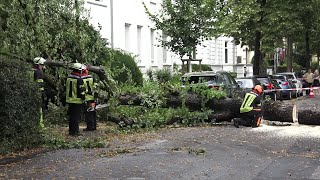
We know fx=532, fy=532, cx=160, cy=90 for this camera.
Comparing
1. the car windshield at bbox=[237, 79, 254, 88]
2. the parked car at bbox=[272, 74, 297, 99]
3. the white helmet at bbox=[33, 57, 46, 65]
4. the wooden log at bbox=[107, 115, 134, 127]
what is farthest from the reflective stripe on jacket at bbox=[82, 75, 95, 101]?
the parked car at bbox=[272, 74, 297, 99]

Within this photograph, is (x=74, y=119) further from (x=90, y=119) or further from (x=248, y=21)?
(x=248, y=21)

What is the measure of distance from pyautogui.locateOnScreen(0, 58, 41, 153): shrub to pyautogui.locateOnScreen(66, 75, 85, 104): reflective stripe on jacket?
160 centimetres

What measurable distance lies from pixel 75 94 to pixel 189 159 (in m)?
3.97

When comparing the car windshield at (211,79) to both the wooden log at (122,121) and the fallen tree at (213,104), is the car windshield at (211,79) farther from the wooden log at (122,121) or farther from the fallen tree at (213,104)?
the wooden log at (122,121)

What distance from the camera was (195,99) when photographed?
14.5 m

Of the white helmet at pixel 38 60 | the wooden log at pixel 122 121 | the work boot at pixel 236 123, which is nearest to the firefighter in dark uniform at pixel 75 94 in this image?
the white helmet at pixel 38 60

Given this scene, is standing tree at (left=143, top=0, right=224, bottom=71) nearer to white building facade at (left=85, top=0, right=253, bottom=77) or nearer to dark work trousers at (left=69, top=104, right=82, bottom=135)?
white building facade at (left=85, top=0, right=253, bottom=77)

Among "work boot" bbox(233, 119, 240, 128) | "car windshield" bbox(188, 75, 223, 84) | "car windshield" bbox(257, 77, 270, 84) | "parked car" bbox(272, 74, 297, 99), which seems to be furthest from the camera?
"parked car" bbox(272, 74, 297, 99)

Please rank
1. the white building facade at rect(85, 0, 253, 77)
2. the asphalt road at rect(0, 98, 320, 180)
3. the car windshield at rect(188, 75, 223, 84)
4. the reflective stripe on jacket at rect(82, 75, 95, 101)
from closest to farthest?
the asphalt road at rect(0, 98, 320, 180) < the reflective stripe on jacket at rect(82, 75, 95, 101) < the car windshield at rect(188, 75, 223, 84) < the white building facade at rect(85, 0, 253, 77)

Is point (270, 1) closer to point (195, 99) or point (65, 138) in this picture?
point (195, 99)

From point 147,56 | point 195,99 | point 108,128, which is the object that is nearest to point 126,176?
point 108,128

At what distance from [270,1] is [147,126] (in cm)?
1946

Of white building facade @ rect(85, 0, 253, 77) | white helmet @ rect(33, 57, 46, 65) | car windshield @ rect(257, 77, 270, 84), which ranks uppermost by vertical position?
white building facade @ rect(85, 0, 253, 77)

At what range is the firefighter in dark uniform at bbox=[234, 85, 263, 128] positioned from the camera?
46.2ft
